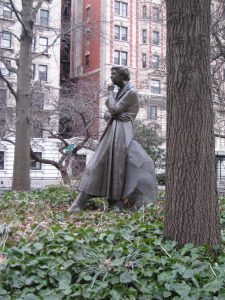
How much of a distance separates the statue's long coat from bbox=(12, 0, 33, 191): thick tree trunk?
5.37m

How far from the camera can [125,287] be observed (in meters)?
3.57

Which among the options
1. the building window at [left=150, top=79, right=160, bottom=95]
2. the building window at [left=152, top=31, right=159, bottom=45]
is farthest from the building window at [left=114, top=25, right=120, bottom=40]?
the building window at [left=150, top=79, right=160, bottom=95]

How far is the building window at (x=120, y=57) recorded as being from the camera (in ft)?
152

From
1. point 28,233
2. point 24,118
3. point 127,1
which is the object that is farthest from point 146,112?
point 28,233

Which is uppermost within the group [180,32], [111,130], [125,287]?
[180,32]

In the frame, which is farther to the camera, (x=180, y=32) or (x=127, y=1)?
(x=127, y=1)

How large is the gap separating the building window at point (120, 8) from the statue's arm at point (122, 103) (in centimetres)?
3985

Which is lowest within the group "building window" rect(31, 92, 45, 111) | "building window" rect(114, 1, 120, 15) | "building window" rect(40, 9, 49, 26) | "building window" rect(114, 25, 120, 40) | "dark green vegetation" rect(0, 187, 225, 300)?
"dark green vegetation" rect(0, 187, 225, 300)

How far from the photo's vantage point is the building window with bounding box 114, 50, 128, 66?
46.3 m

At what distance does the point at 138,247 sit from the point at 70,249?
64cm

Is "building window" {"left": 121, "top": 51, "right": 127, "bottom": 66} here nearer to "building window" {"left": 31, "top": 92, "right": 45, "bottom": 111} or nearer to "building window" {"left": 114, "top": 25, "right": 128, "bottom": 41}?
"building window" {"left": 114, "top": 25, "right": 128, "bottom": 41}

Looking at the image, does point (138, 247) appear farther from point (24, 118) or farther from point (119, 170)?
point (24, 118)

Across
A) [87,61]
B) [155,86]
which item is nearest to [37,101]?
[155,86]

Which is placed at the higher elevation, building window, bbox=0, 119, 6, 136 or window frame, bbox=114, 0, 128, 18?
window frame, bbox=114, 0, 128, 18
